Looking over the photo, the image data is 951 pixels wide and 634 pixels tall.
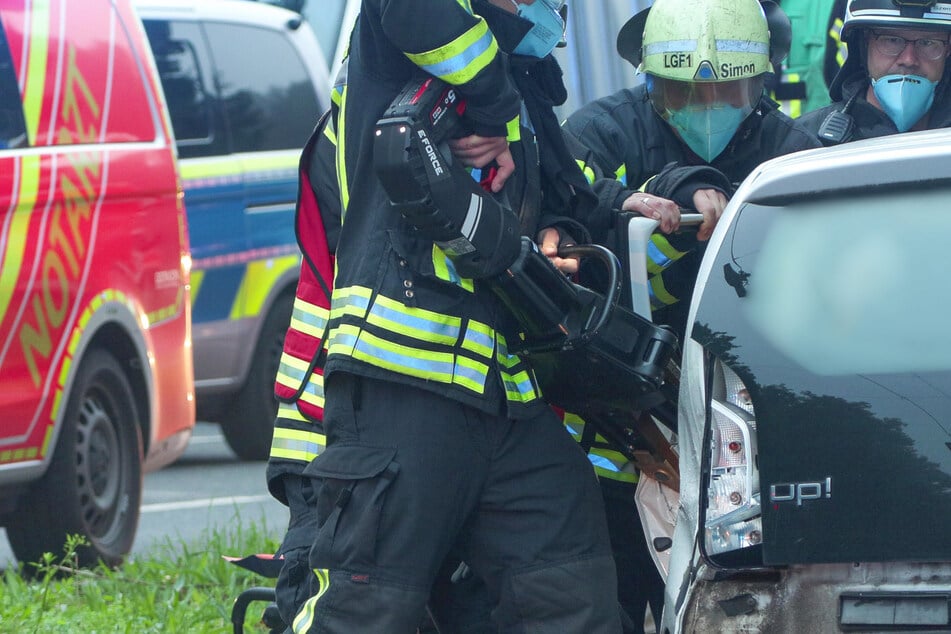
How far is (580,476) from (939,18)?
1.62m

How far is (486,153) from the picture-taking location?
3.27 m

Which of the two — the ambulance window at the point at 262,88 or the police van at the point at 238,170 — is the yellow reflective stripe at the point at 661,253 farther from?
the ambulance window at the point at 262,88

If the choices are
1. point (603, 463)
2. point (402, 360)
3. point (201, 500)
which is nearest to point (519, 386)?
point (402, 360)

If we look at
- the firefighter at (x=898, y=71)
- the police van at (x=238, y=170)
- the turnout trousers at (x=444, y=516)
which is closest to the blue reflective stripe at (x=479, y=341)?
the turnout trousers at (x=444, y=516)

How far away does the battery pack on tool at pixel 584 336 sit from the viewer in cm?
318

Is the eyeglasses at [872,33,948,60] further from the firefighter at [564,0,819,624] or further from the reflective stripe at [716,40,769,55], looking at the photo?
the reflective stripe at [716,40,769,55]

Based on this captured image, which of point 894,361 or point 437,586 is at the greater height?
point 894,361

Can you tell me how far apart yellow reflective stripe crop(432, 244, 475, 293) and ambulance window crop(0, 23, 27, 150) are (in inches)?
107

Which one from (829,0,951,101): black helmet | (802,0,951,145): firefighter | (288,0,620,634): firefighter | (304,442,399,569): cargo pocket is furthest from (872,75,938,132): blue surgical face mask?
(304,442,399,569): cargo pocket

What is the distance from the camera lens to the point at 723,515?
267 centimetres

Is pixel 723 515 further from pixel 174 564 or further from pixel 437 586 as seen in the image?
pixel 174 564

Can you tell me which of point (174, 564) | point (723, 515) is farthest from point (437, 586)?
point (174, 564)

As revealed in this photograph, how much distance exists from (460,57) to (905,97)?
61.0 inches

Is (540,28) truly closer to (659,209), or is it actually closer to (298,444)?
(659,209)
